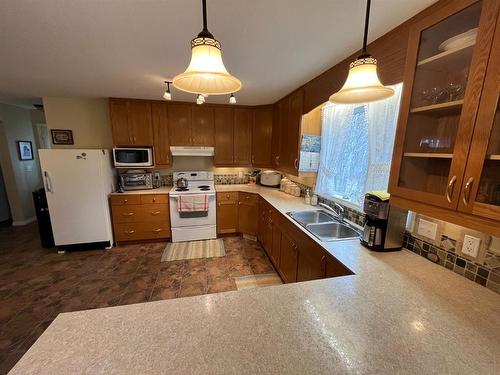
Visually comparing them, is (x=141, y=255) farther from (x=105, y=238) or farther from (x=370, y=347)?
(x=370, y=347)

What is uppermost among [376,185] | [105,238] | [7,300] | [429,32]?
[429,32]

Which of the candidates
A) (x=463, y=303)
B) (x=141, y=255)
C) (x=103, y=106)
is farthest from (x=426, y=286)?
(x=103, y=106)

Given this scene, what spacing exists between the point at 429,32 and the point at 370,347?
1424mm

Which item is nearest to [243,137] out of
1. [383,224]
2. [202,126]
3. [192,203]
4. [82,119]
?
[202,126]

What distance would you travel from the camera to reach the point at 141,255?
3104 mm

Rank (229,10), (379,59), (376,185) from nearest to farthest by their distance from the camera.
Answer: (229,10) → (379,59) → (376,185)

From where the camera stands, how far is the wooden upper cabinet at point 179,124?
3480 millimetres

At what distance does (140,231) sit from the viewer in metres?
3.37

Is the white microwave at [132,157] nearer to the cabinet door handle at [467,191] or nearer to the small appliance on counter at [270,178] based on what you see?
the small appliance on counter at [270,178]

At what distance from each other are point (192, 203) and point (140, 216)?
0.84 metres

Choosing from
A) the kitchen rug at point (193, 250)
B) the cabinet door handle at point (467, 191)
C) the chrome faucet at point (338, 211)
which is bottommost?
the kitchen rug at point (193, 250)

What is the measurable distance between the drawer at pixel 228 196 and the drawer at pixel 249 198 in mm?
85

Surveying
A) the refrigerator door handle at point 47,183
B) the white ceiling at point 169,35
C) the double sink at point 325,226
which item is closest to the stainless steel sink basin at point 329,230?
the double sink at point 325,226

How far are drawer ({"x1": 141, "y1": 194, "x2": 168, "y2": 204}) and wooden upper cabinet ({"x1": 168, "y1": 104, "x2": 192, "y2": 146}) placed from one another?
2.92 feet
